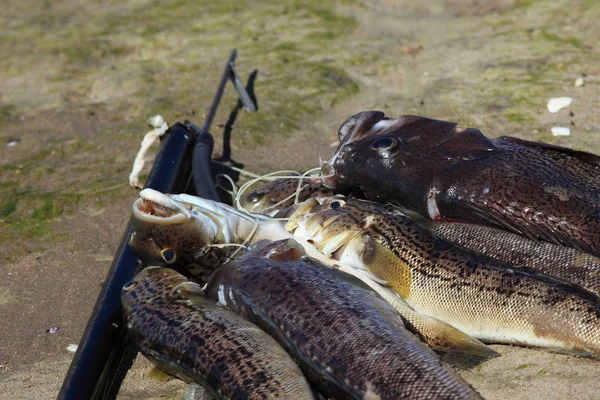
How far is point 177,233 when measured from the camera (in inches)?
161

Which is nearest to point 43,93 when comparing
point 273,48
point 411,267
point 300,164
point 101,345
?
point 273,48

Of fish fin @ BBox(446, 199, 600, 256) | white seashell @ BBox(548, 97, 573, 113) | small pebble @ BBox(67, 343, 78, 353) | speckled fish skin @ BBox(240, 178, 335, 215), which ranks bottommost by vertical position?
small pebble @ BBox(67, 343, 78, 353)

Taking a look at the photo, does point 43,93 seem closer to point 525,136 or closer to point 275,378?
point 525,136

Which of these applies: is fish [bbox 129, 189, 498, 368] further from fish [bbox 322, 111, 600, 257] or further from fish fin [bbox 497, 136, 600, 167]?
fish fin [bbox 497, 136, 600, 167]

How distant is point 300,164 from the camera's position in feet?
20.9

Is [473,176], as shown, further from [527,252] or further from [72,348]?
[72,348]

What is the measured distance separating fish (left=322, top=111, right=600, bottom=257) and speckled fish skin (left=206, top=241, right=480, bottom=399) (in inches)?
32.1

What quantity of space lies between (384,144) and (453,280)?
1124 mm

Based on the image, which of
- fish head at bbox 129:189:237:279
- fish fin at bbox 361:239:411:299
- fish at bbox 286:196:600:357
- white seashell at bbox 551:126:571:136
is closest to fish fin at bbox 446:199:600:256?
fish at bbox 286:196:600:357

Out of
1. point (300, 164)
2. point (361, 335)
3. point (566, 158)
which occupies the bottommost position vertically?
point (300, 164)

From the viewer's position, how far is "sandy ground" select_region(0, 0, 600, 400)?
455 cm

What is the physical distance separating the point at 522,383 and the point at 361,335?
817 millimetres

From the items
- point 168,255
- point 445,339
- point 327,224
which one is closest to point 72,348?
point 168,255

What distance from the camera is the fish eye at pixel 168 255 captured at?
13.5 ft
